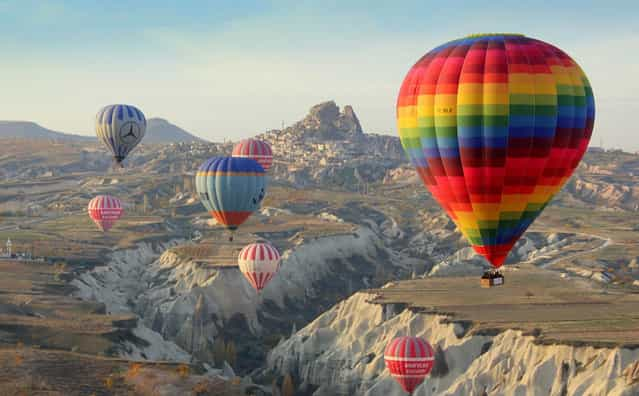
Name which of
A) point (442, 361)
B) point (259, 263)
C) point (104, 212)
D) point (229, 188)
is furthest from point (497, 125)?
point (104, 212)

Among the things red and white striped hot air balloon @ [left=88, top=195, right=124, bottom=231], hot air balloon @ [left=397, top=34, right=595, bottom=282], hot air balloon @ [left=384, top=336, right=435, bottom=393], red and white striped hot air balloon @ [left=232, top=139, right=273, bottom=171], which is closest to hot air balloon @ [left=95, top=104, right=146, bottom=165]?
red and white striped hot air balloon @ [left=232, top=139, right=273, bottom=171]

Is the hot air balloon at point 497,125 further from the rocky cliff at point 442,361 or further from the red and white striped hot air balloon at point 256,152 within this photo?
the red and white striped hot air balloon at point 256,152

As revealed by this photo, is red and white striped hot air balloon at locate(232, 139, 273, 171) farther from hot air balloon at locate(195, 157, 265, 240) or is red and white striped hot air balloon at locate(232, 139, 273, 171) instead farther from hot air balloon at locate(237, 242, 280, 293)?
hot air balloon at locate(195, 157, 265, 240)

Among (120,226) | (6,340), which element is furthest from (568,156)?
(120,226)

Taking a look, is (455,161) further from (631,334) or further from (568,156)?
(631,334)

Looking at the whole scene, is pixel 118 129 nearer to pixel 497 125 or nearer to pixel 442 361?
pixel 442 361

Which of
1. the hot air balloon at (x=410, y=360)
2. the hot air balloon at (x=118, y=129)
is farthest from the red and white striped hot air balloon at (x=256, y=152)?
the hot air balloon at (x=410, y=360)
